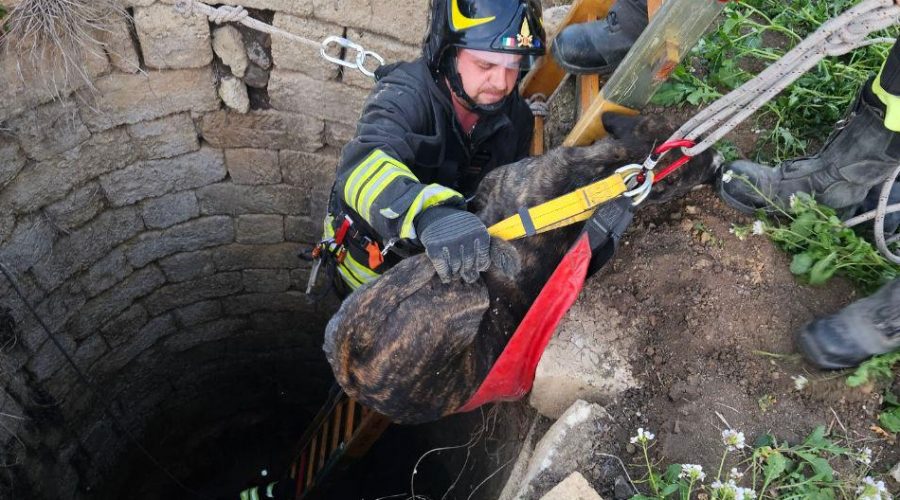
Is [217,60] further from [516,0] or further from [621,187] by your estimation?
[621,187]

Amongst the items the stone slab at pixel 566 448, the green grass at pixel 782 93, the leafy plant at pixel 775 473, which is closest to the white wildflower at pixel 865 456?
the leafy plant at pixel 775 473

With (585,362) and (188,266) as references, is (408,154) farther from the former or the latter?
(188,266)

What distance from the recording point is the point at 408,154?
8.73 ft

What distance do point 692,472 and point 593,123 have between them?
135 cm

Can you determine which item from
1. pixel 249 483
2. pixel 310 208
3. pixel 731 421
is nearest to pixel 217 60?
pixel 310 208

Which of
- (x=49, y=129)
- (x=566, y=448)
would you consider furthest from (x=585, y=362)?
(x=49, y=129)

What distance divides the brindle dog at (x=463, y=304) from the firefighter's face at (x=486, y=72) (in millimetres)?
433

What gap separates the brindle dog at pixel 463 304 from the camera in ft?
7.47

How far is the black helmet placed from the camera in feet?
8.70

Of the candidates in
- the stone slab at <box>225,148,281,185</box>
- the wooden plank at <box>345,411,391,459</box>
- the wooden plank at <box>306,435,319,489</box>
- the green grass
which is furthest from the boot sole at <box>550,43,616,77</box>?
the wooden plank at <box>306,435,319,489</box>

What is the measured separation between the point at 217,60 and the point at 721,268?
3254 mm

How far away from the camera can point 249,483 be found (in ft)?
20.5

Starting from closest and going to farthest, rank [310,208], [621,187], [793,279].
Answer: [621,187], [793,279], [310,208]

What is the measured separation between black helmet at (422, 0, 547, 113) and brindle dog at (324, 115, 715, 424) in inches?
19.2
